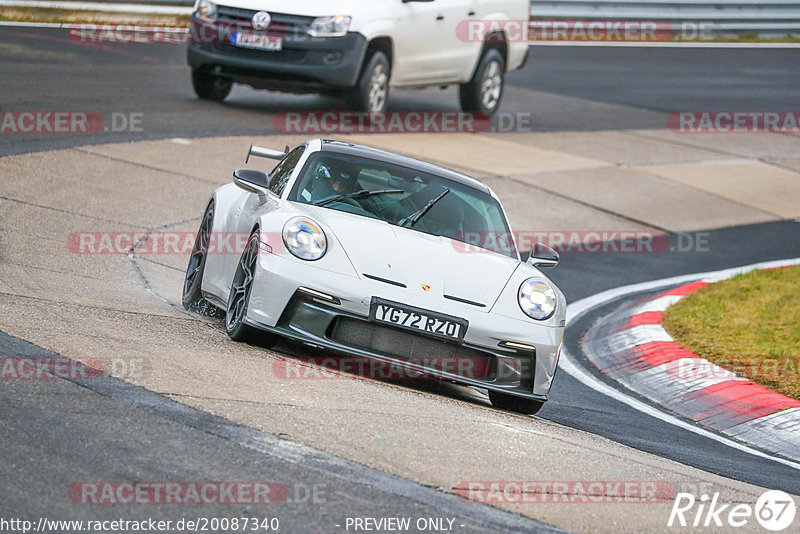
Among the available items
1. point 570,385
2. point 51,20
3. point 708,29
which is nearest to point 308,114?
point 51,20

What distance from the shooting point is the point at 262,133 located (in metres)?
15.1

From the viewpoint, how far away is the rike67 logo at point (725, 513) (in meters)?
4.98

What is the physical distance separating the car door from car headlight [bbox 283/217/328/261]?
9.83 meters

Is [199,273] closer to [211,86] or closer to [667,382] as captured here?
[667,382]

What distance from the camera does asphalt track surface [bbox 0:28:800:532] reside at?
4.54m

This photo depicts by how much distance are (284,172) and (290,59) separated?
749cm

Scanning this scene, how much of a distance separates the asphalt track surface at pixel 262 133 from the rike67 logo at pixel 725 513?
720 millimetres

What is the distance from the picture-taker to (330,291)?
21.0 ft

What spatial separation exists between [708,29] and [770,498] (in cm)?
2629

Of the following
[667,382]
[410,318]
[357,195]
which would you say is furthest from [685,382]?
[410,318]

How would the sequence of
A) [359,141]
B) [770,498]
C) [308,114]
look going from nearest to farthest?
[770,498] < [359,141] < [308,114]

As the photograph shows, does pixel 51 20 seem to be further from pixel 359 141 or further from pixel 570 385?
pixel 570 385

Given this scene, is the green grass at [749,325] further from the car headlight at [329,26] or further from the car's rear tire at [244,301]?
the car headlight at [329,26]

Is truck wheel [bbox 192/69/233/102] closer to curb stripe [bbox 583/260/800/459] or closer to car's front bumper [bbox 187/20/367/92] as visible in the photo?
car's front bumper [bbox 187/20/367/92]
